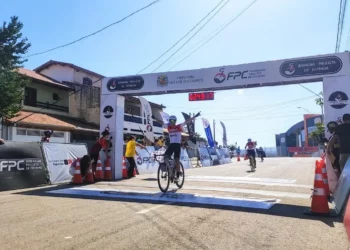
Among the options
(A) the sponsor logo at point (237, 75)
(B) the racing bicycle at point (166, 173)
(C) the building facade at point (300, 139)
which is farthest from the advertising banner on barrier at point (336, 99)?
(C) the building facade at point (300, 139)

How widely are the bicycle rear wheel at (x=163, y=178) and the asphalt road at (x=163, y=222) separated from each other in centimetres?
45

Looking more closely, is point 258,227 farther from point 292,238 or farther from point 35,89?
point 35,89

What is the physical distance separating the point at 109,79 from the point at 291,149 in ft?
199

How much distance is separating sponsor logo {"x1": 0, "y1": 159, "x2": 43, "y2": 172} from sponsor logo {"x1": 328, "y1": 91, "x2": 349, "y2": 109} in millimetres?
9513

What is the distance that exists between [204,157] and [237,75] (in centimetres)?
1611

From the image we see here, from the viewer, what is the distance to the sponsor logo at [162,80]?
1398 cm

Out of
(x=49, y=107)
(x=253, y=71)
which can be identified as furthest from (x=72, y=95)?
(x=253, y=71)

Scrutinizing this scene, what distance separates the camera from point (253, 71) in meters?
12.6

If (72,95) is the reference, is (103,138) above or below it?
below

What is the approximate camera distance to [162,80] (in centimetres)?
1403

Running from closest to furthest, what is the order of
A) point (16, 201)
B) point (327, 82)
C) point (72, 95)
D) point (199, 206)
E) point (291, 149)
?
1. point (199, 206)
2. point (16, 201)
3. point (327, 82)
4. point (72, 95)
5. point (291, 149)

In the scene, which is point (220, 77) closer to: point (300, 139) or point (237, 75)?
point (237, 75)

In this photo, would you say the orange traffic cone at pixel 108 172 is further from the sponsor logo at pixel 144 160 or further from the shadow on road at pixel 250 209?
the shadow on road at pixel 250 209

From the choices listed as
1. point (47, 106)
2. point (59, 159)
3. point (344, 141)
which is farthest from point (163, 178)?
point (47, 106)
